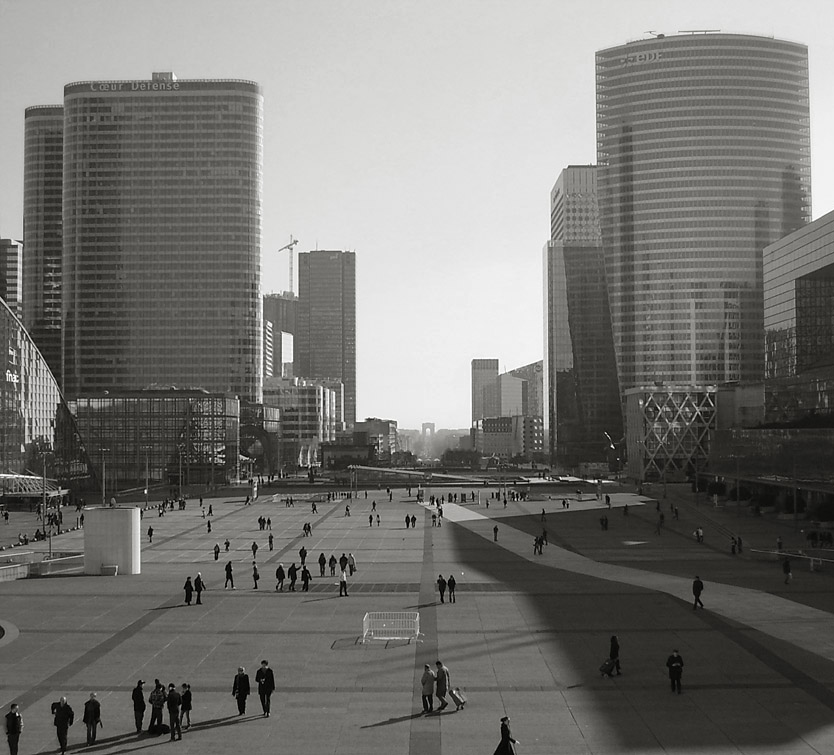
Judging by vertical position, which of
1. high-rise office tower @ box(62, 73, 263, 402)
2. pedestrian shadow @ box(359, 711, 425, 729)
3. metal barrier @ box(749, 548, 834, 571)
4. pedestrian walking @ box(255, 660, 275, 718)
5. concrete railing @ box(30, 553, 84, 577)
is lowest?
metal barrier @ box(749, 548, 834, 571)

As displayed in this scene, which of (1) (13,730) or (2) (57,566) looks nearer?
(1) (13,730)

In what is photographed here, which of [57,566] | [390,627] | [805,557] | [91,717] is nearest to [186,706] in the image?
[91,717]

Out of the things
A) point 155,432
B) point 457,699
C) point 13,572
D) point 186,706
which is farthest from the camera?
point 155,432

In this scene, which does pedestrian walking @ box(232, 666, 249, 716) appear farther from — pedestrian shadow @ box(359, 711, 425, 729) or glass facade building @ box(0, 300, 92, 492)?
glass facade building @ box(0, 300, 92, 492)

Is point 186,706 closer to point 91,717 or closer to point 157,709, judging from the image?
point 157,709

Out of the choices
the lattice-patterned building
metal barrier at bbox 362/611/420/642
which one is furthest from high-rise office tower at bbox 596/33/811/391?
metal barrier at bbox 362/611/420/642

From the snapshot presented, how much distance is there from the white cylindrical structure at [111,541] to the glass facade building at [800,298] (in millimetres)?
92415

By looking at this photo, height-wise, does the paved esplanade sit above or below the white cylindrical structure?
below

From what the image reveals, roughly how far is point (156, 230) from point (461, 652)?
182 m

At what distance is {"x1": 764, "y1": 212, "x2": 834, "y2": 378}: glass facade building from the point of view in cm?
12456

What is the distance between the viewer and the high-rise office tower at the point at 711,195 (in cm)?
18500

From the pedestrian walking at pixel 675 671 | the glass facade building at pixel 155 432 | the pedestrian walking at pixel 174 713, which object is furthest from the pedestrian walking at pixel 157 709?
the glass facade building at pixel 155 432

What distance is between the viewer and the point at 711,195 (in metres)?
185

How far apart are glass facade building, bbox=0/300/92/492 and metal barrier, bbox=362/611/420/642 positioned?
251 ft
